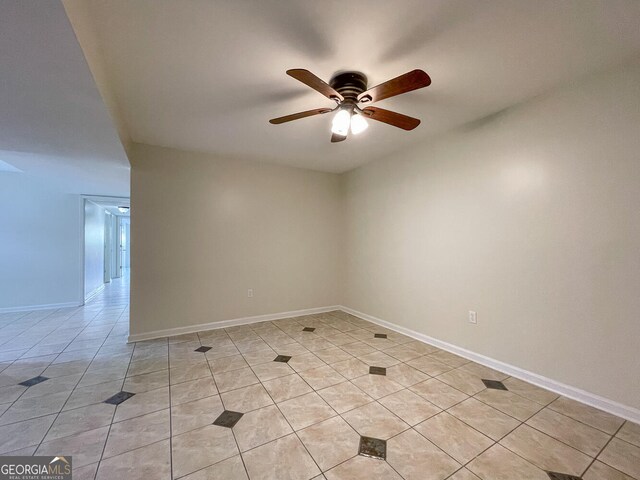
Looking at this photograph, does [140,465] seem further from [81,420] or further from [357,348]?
[357,348]

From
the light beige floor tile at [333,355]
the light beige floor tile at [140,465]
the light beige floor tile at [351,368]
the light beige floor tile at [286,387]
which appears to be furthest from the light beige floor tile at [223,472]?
the light beige floor tile at [333,355]

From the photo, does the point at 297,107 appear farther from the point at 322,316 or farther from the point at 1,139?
the point at 322,316

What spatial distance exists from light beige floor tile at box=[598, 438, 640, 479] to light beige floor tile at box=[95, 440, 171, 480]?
2.32 meters

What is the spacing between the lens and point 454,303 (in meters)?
2.79

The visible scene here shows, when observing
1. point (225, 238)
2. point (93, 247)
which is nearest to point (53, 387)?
point (225, 238)

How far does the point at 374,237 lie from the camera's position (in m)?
3.90

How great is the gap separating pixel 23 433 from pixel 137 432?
2.23ft

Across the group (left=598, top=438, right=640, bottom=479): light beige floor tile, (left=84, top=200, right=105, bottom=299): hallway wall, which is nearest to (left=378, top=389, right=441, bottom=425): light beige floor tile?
(left=598, top=438, right=640, bottom=479): light beige floor tile

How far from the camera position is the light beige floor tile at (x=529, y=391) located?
1.95m

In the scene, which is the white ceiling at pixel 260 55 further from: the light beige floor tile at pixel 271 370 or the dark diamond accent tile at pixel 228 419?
the light beige floor tile at pixel 271 370

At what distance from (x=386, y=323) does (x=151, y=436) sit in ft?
9.37

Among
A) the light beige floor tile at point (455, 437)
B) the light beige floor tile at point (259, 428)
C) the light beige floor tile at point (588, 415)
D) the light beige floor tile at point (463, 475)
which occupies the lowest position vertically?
the light beige floor tile at point (588, 415)

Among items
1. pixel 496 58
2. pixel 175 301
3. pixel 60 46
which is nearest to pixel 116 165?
pixel 175 301

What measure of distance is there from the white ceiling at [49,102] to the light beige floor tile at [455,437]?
2833 millimetres
